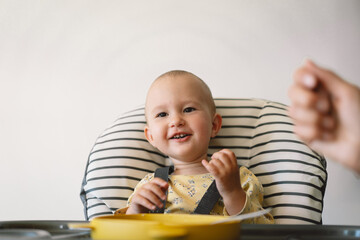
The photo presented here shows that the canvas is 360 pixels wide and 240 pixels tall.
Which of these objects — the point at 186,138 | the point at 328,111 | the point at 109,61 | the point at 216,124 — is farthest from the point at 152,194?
the point at 109,61

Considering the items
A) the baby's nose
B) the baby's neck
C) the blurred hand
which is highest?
the baby's nose

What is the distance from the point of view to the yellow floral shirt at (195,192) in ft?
3.31

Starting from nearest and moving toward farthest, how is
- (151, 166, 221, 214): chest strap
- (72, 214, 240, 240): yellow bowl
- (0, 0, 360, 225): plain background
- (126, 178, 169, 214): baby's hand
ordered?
(72, 214, 240, 240): yellow bowl < (126, 178, 169, 214): baby's hand < (151, 166, 221, 214): chest strap < (0, 0, 360, 225): plain background

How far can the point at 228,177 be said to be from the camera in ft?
2.92

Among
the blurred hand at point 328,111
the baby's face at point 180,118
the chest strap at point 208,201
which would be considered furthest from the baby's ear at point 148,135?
the blurred hand at point 328,111

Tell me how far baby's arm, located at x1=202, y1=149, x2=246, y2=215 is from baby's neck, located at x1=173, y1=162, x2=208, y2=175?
24 centimetres

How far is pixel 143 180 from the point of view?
43.6 inches

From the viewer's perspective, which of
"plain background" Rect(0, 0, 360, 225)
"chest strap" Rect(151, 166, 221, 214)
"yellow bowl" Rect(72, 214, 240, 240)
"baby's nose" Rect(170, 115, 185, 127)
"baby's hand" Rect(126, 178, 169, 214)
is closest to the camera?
"yellow bowl" Rect(72, 214, 240, 240)

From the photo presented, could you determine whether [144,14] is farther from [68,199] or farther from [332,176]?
[332,176]

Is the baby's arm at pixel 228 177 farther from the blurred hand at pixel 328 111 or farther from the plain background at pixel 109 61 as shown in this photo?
the plain background at pixel 109 61

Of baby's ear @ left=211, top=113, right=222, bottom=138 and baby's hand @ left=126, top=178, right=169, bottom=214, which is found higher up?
baby's ear @ left=211, top=113, right=222, bottom=138

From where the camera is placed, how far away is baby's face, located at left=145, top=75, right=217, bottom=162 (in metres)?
1.12

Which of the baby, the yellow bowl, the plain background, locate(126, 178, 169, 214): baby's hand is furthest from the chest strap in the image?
the plain background

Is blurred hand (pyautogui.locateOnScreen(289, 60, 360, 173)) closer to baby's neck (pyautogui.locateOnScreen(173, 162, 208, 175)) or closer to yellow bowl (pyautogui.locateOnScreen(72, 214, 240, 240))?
yellow bowl (pyautogui.locateOnScreen(72, 214, 240, 240))
